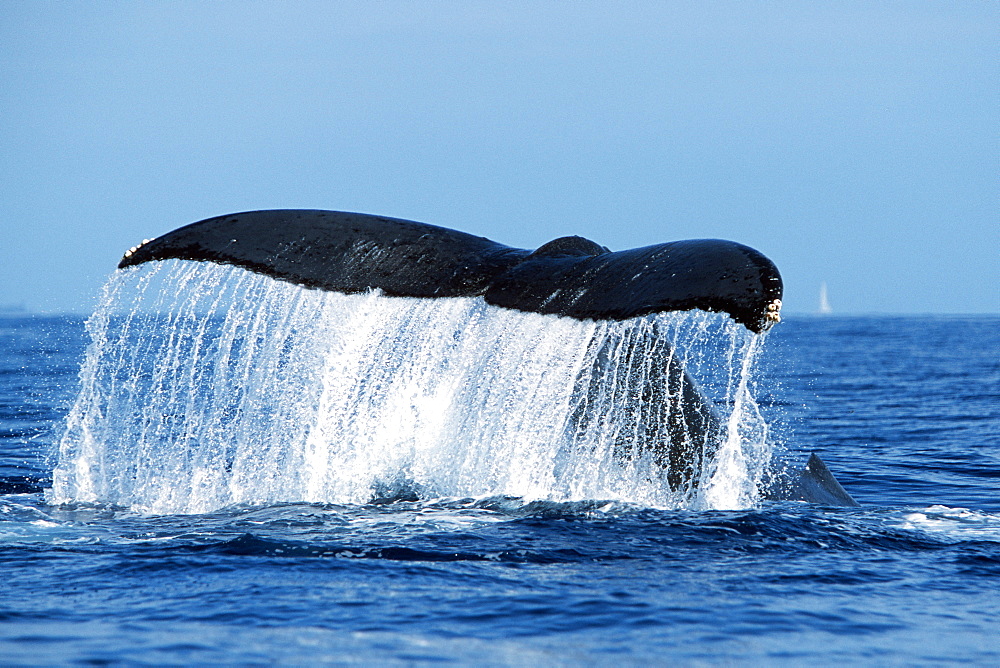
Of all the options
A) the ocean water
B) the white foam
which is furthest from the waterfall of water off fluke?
the white foam

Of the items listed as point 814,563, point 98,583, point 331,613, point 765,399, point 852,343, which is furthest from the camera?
point 852,343

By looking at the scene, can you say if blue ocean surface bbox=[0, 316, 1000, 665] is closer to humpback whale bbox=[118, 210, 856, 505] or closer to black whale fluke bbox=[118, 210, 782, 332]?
humpback whale bbox=[118, 210, 856, 505]

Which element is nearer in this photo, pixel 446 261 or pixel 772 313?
pixel 772 313

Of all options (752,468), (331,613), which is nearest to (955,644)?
(331,613)

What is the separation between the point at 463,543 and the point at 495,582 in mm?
716

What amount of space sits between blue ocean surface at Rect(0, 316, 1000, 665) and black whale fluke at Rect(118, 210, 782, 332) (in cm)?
136

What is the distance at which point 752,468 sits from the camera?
8203 millimetres

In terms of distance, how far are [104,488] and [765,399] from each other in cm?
1358

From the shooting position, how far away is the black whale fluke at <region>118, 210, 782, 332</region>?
5.09 m

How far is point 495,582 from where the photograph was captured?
18.4ft

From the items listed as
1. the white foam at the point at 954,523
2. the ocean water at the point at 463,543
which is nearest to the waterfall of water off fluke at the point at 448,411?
the ocean water at the point at 463,543

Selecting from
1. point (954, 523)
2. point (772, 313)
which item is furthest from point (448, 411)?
point (772, 313)

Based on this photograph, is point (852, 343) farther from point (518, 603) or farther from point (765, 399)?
point (518, 603)

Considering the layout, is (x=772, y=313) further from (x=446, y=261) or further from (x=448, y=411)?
(x=448, y=411)
